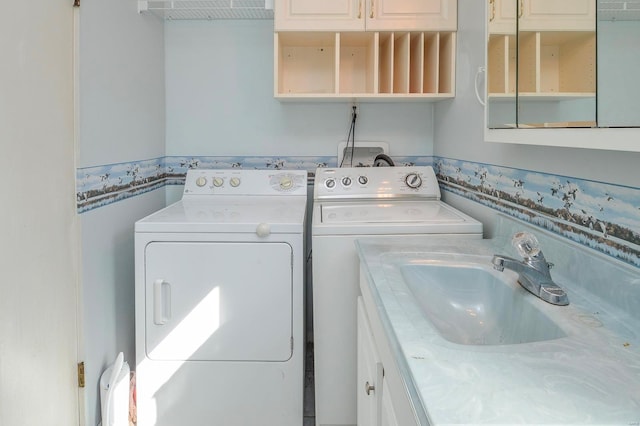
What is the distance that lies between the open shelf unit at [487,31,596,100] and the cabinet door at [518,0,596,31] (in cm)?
1

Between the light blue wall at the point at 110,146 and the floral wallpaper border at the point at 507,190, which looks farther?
the light blue wall at the point at 110,146

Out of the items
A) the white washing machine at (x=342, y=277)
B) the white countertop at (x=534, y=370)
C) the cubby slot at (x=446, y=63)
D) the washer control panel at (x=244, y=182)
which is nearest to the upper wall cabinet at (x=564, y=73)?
the white countertop at (x=534, y=370)

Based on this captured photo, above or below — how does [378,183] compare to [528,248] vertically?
above

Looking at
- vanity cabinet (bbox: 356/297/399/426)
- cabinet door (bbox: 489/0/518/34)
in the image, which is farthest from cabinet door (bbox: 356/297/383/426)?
cabinet door (bbox: 489/0/518/34)

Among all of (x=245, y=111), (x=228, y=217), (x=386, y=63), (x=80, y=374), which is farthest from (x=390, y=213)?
(x=80, y=374)

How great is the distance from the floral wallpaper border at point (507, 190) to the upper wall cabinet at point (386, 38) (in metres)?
0.45

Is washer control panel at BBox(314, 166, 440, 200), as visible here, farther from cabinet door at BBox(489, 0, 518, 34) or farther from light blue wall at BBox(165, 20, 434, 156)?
cabinet door at BBox(489, 0, 518, 34)

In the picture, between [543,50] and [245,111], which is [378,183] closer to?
[245,111]

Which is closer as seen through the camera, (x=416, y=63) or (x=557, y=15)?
(x=557, y=15)

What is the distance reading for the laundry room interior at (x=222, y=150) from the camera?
1.15 metres

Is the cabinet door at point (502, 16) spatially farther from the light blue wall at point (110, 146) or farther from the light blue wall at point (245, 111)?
the light blue wall at point (110, 146)

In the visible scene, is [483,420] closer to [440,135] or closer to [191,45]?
[440,135]

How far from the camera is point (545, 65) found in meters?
1.19

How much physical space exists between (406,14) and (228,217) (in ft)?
4.28
